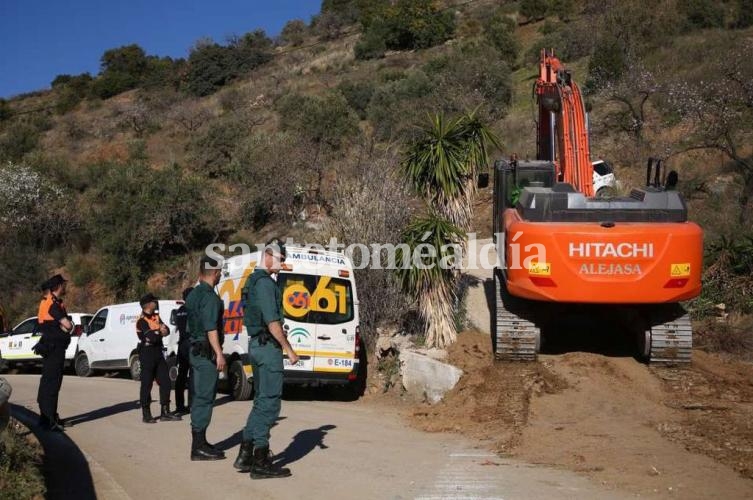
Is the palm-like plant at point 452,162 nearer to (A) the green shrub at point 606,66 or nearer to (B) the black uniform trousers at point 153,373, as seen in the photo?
(B) the black uniform trousers at point 153,373

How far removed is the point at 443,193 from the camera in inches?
502

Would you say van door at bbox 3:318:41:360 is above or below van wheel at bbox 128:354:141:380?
above

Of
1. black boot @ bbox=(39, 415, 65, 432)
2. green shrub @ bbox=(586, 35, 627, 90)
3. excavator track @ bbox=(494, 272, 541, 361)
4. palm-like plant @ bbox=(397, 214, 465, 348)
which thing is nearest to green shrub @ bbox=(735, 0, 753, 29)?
green shrub @ bbox=(586, 35, 627, 90)

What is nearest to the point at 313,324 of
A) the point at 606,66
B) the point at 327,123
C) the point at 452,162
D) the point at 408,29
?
the point at 452,162

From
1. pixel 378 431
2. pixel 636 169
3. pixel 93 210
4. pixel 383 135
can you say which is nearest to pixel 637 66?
pixel 636 169

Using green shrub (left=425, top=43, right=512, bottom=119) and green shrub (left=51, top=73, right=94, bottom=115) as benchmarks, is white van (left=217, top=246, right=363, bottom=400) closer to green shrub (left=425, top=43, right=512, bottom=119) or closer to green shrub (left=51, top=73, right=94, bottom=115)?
green shrub (left=425, top=43, right=512, bottom=119)

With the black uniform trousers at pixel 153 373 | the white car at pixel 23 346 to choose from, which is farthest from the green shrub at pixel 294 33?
the black uniform trousers at pixel 153 373

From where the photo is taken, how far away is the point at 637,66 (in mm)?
31859

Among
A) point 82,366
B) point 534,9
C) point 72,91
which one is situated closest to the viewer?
point 82,366

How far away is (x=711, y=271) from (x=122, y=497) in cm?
1171

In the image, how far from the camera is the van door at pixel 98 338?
59.2 feet

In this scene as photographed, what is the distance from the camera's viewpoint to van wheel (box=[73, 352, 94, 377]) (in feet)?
61.7

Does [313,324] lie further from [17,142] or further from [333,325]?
[17,142]

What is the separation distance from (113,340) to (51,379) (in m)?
8.18
